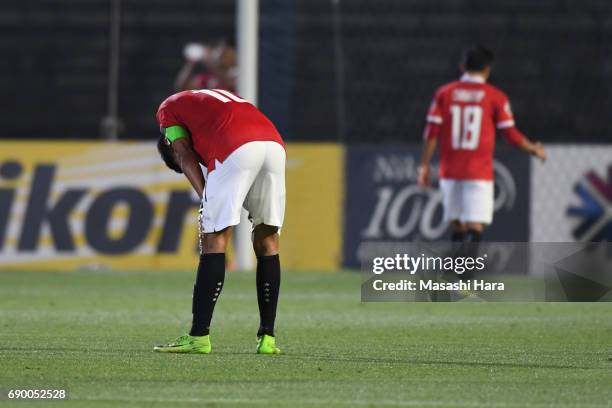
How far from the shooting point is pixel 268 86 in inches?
596

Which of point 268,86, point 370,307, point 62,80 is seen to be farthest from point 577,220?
point 62,80

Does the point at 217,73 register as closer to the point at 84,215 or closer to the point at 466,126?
the point at 84,215

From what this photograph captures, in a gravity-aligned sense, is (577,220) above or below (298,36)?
below

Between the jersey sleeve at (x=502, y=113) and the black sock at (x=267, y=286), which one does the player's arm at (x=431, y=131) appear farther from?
the black sock at (x=267, y=286)

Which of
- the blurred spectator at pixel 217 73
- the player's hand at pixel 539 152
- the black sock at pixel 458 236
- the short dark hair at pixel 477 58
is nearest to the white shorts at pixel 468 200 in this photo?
the black sock at pixel 458 236

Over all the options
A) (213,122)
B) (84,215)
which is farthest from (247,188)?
(84,215)

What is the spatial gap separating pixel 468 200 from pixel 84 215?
158 inches

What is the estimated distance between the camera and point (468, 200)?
466 inches

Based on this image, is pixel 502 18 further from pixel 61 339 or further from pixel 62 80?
pixel 61 339

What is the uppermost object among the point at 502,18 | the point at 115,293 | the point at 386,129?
the point at 502,18

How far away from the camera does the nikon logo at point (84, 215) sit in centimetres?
1397

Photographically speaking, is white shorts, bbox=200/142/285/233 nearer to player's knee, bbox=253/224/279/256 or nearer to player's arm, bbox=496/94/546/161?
player's knee, bbox=253/224/279/256

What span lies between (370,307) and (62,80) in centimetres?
910

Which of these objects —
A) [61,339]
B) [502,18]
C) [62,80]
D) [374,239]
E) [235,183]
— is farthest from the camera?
[62,80]
